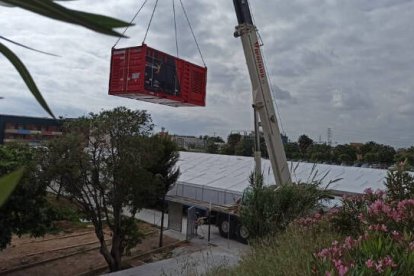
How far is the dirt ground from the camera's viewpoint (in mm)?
14102

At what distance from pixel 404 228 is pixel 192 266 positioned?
5.30 m

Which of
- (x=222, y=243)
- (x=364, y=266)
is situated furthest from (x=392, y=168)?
(x=222, y=243)

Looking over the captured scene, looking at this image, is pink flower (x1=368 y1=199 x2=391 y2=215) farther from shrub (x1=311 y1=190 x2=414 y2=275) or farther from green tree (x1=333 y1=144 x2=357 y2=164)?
green tree (x1=333 y1=144 x2=357 y2=164)

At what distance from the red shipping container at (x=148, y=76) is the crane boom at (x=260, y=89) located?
1.87 metres

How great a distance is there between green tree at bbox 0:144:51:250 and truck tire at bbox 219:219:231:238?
750cm

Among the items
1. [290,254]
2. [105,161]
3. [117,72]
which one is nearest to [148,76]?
[117,72]

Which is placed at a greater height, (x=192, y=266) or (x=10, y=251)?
(x=192, y=266)

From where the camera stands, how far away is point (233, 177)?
23688mm

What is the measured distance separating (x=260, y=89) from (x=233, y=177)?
462 inches

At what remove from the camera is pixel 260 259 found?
207 inches

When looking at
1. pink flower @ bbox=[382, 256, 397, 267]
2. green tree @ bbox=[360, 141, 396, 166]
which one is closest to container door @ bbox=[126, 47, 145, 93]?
pink flower @ bbox=[382, 256, 397, 267]

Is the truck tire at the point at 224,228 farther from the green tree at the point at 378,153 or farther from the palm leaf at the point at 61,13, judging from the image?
the green tree at the point at 378,153

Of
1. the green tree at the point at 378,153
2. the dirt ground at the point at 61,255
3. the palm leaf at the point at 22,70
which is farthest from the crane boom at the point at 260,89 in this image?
the green tree at the point at 378,153

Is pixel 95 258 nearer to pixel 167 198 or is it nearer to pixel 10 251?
→ pixel 10 251
